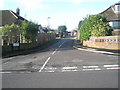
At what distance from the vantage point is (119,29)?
35562 mm

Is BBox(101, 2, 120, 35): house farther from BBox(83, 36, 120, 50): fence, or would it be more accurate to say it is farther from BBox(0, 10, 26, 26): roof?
BBox(0, 10, 26, 26): roof

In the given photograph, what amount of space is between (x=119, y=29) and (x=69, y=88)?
32.9m

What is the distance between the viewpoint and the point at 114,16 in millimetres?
36062

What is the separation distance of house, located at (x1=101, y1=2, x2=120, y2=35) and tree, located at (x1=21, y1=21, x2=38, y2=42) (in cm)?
1798

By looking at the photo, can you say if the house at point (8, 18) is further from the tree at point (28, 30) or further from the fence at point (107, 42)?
the fence at point (107, 42)

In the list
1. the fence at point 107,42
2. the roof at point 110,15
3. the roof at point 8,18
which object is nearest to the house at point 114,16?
the roof at point 110,15

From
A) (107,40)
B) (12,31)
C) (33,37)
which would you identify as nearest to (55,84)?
(107,40)

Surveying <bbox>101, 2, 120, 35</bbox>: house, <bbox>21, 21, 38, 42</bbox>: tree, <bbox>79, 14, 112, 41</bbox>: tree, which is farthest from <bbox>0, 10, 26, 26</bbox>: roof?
<bbox>101, 2, 120, 35</bbox>: house

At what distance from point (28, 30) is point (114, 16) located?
21.5 meters

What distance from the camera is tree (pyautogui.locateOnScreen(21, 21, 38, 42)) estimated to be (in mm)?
26562

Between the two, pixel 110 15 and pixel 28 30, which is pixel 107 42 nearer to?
pixel 28 30

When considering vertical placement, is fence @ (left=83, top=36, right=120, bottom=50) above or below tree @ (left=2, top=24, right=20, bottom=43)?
below

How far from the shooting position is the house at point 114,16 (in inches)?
1379

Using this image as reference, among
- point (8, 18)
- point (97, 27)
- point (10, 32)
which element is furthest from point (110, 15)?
point (8, 18)
